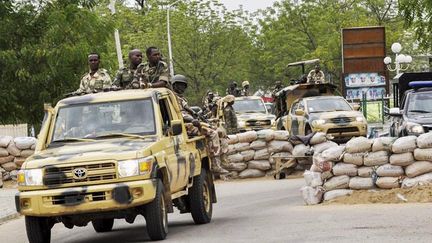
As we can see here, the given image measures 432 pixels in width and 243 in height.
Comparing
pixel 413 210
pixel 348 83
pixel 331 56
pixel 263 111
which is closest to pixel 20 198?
pixel 413 210

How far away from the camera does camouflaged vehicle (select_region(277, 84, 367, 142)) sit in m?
29.5

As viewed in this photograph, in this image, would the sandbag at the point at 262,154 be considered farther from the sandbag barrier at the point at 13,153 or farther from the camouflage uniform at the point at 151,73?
the camouflage uniform at the point at 151,73

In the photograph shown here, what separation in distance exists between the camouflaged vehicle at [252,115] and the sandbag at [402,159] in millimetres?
18602

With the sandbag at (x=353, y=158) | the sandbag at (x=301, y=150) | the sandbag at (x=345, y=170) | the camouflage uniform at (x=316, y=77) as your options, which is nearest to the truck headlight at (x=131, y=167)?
the sandbag at (x=345, y=170)

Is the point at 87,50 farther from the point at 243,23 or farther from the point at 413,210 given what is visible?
the point at 243,23

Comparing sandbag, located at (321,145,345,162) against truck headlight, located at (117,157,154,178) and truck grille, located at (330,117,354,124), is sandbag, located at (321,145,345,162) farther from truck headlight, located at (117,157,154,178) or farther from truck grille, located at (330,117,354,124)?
truck grille, located at (330,117,354,124)

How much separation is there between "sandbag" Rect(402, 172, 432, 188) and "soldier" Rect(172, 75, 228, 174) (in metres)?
3.15

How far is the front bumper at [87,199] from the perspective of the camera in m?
12.3

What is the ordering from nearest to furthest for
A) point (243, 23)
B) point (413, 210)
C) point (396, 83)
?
point (413, 210) < point (396, 83) < point (243, 23)

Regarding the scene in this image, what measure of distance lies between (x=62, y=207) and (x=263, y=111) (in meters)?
27.1

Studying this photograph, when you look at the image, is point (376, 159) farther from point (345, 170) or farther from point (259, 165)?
point (259, 165)

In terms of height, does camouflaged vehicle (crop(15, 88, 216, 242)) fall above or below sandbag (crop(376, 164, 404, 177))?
above

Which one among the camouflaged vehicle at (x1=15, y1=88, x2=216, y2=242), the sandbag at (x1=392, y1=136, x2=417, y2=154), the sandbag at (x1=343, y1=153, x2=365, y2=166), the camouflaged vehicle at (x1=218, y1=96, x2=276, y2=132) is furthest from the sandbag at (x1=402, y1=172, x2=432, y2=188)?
the camouflaged vehicle at (x1=218, y1=96, x2=276, y2=132)

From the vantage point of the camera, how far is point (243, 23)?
2746 inches
